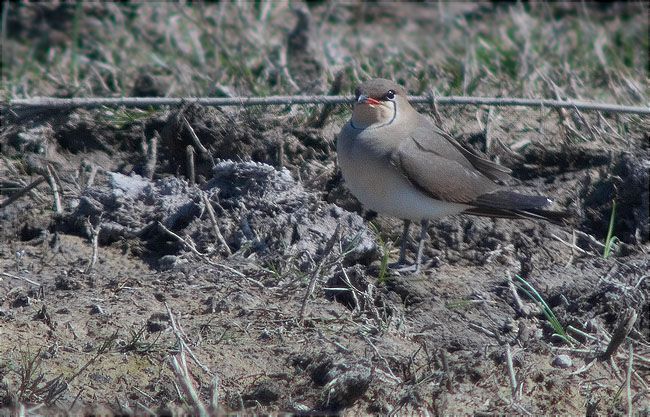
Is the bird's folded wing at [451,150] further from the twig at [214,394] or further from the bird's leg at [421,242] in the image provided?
the twig at [214,394]

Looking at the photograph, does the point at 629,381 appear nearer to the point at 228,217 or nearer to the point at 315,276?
the point at 315,276

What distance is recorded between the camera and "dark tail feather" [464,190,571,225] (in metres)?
4.33

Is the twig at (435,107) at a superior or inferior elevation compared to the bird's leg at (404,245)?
superior

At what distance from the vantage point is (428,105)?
17.2 feet

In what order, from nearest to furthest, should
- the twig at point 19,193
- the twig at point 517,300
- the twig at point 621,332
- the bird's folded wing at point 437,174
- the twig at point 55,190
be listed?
1. the twig at point 621,332
2. the twig at point 517,300
3. the twig at point 19,193
4. the bird's folded wing at point 437,174
5. the twig at point 55,190

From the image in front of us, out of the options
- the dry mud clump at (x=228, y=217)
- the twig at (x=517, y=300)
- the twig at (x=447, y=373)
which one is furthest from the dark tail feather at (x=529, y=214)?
the twig at (x=447, y=373)

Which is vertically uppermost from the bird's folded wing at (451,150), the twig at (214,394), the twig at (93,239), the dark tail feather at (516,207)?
the bird's folded wing at (451,150)

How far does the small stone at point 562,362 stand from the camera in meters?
3.71

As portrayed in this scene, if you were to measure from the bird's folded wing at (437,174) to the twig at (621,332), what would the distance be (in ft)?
3.22

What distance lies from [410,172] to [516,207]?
50 cm

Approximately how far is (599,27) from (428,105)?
2.56 m

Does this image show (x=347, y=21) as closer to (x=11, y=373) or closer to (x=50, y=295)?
(x=50, y=295)

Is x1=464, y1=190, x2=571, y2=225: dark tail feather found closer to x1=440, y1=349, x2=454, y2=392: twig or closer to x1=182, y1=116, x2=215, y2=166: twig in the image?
x1=440, y1=349, x2=454, y2=392: twig

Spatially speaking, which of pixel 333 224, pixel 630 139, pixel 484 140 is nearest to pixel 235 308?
pixel 333 224
